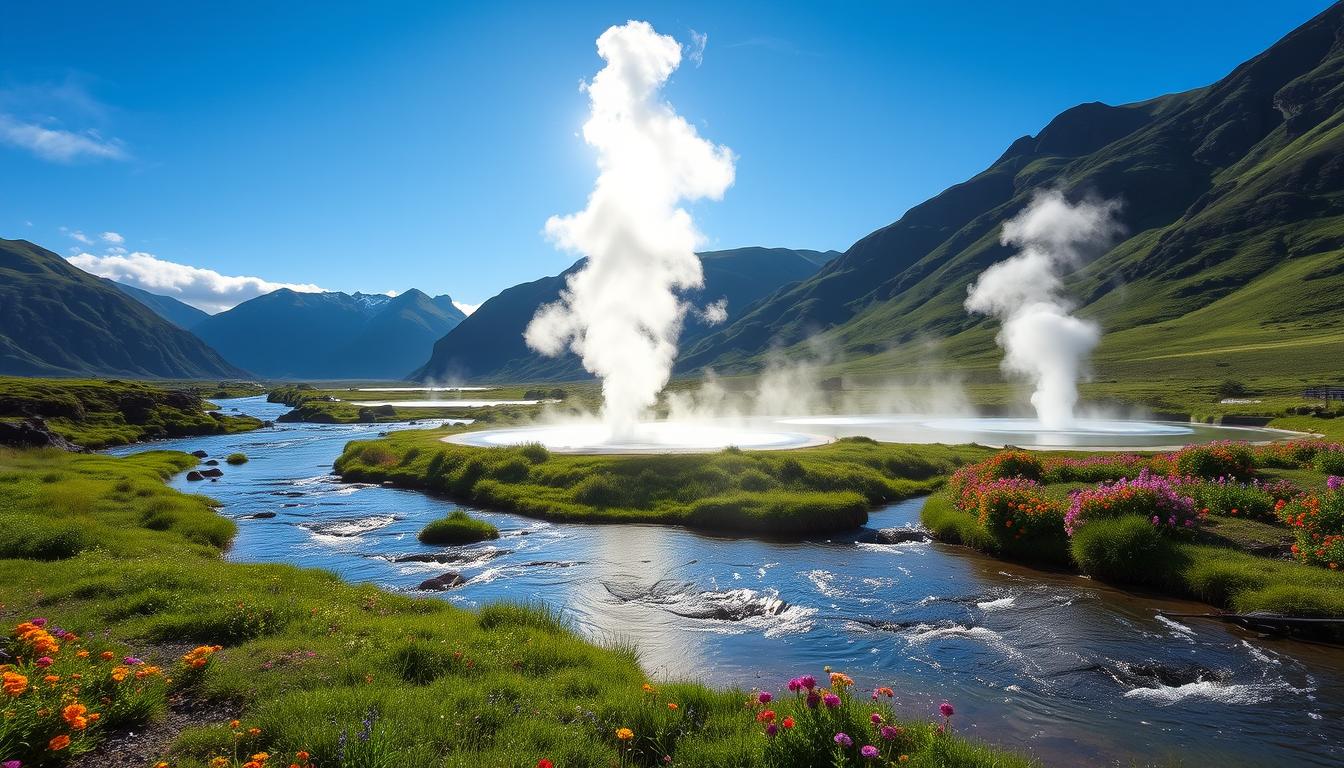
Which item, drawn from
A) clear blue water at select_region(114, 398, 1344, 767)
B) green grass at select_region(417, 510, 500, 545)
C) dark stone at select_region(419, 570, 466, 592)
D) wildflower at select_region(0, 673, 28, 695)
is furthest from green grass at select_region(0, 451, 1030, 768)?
green grass at select_region(417, 510, 500, 545)

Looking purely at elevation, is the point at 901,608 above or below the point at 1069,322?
below

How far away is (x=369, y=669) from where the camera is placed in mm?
13695

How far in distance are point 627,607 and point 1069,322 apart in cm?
9877

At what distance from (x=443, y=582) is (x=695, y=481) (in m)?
20.8

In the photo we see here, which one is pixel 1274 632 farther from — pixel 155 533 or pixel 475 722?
pixel 155 533

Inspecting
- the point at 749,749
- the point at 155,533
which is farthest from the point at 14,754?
the point at 155,533

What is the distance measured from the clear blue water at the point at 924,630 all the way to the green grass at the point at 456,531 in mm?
1126

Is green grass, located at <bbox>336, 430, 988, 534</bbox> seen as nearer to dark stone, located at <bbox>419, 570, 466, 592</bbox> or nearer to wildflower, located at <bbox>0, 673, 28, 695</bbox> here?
dark stone, located at <bbox>419, 570, 466, 592</bbox>

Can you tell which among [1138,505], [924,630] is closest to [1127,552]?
[1138,505]

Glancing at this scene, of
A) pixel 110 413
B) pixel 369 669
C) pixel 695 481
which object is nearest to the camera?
pixel 369 669

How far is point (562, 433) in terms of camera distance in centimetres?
7575

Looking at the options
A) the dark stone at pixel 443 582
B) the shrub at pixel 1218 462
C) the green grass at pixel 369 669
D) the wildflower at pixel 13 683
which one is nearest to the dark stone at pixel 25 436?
the green grass at pixel 369 669

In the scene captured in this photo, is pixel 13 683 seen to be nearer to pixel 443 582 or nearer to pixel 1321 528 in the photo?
pixel 443 582

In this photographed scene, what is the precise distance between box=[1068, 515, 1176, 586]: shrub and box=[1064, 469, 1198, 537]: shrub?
58 cm
